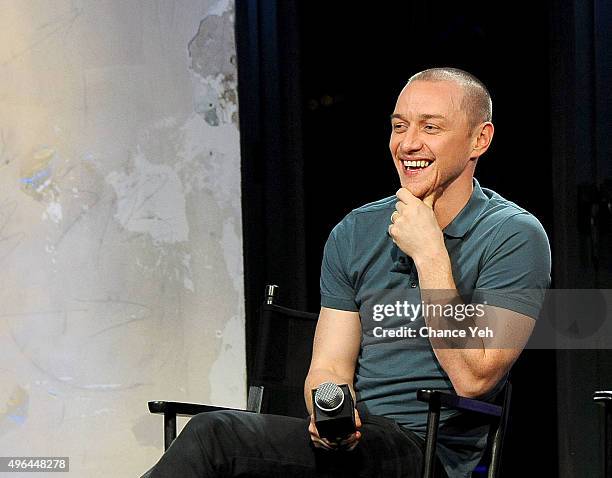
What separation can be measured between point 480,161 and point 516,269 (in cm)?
169

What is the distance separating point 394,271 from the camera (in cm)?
211

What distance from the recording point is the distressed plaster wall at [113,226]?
119 inches

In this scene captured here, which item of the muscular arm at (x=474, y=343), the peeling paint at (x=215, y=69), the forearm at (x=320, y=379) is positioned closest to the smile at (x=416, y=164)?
the muscular arm at (x=474, y=343)

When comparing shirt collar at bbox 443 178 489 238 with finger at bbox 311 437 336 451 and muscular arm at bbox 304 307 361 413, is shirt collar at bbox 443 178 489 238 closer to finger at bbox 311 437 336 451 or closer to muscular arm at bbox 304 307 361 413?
muscular arm at bbox 304 307 361 413

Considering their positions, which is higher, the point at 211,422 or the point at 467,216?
the point at 467,216

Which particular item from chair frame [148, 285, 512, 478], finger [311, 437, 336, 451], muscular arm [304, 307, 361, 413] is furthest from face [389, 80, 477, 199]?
finger [311, 437, 336, 451]

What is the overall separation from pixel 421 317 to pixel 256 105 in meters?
1.33

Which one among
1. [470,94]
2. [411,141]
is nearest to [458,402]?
[411,141]

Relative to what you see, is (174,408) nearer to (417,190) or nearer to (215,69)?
(417,190)

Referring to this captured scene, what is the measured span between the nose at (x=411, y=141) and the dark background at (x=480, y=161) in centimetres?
102

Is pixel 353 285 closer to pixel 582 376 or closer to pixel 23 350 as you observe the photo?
pixel 582 376

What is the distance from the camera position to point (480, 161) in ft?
11.8

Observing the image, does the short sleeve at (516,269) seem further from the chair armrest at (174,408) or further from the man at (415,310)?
the chair armrest at (174,408)

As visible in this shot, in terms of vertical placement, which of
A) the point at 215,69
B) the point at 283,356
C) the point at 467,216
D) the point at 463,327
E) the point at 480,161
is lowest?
the point at 283,356
